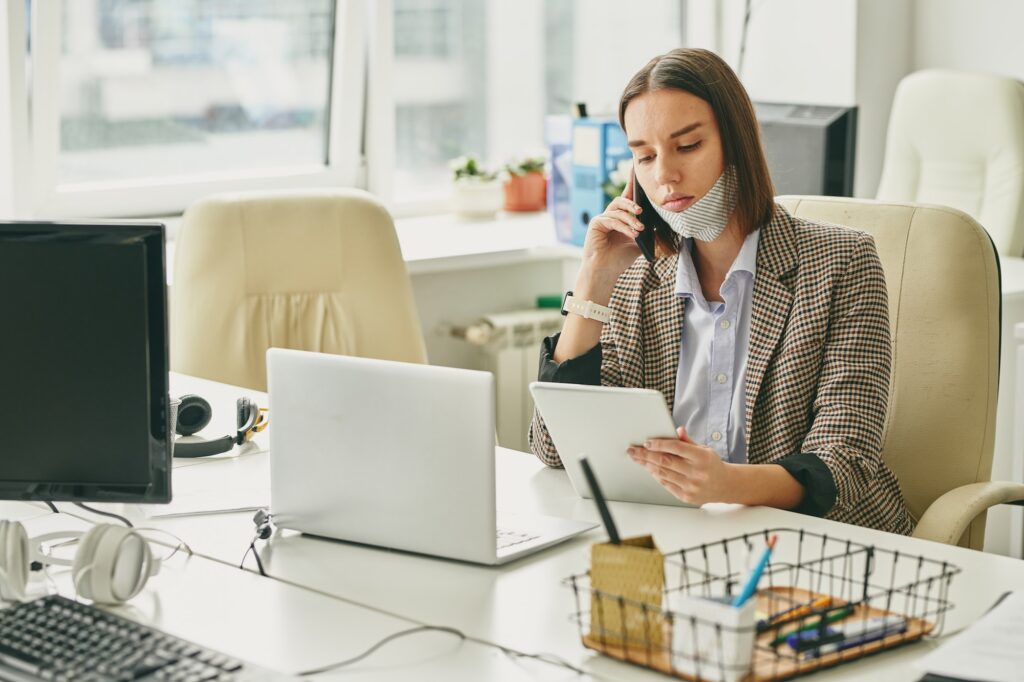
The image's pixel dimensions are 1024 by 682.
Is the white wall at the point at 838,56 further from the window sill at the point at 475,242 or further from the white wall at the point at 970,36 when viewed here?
the window sill at the point at 475,242

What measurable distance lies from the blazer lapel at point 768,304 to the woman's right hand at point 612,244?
0.20 metres

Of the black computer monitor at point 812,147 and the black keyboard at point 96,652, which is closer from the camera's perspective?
the black keyboard at point 96,652

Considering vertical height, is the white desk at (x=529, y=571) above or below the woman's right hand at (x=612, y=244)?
below

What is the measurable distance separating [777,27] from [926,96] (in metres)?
0.74

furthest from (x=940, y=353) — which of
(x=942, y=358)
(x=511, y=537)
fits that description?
(x=511, y=537)

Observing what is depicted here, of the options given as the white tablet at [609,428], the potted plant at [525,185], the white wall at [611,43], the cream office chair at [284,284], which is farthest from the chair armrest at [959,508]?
the white wall at [611,43]

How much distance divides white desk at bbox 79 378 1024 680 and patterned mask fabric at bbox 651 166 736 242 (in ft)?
1.33

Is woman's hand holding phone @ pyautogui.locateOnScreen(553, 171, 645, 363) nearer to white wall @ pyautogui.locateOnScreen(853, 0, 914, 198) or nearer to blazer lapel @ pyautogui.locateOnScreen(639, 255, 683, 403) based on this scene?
blazer lapel @ pyautogui.locateOnScreen(639, 255, 683, 403)

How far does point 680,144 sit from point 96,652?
1.03 metres

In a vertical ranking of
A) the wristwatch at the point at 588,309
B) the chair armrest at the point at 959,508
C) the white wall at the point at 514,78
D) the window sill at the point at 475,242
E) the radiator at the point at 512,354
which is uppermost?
the white wall at the point at 514,78

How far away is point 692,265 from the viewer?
1.89m

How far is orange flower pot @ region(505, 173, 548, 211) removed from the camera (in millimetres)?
3965

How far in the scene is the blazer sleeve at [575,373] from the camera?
183 cm

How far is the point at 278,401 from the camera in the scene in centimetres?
154
